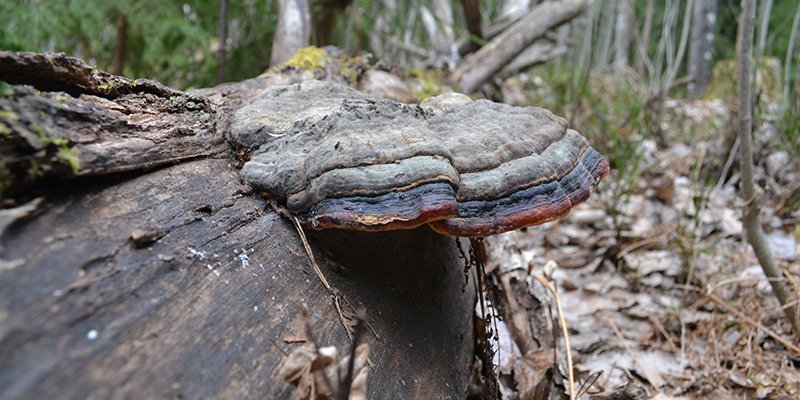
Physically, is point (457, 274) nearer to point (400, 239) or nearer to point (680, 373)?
point (400, 239)

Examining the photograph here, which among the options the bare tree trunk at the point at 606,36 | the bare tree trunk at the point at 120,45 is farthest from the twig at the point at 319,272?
the bare tree trunk at the point at 606,36

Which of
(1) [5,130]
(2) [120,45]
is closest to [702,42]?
(2) [120,45]

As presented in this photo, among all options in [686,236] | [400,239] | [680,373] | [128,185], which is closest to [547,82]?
[686,236]

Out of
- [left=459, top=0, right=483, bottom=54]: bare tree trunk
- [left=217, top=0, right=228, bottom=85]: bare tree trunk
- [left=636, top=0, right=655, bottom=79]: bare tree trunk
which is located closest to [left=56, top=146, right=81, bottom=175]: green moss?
[left=217, top=0, right=228, bottom=85]: bare tree trunk

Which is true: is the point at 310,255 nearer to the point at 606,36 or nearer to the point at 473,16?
the point at 473,16

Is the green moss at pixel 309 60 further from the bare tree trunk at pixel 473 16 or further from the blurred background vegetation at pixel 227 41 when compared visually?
the bare tree trunk at pixel 473 16

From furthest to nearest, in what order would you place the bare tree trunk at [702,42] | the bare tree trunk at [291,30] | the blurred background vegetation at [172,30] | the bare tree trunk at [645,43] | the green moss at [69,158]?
the bare tree trunk at [702,42]
the bare tree trunk at [645,43]
the bare tree trunk at [291,30]
the blurred background vegetation at [172,30]
the green moss at [69,158]

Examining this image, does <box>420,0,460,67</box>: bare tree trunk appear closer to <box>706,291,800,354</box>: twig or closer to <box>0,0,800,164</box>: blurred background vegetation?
<box>0,0,800,164</box>: blurred background vegetation
